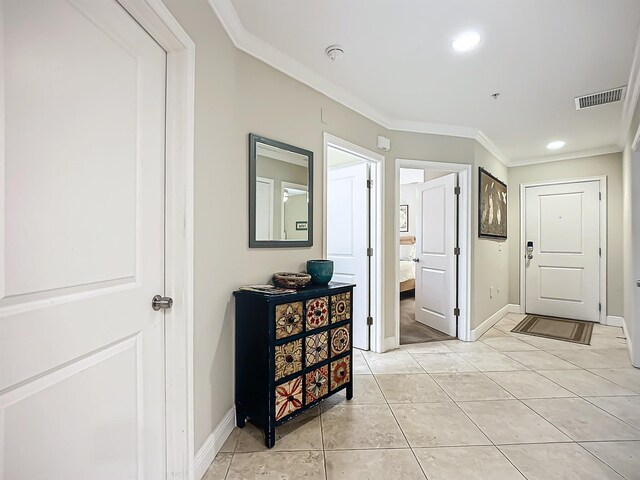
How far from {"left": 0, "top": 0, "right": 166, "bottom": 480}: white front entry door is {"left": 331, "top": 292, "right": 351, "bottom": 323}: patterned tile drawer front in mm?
1088

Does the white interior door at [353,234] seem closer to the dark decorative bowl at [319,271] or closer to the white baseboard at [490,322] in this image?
the dark decorative bowl at [319,271]

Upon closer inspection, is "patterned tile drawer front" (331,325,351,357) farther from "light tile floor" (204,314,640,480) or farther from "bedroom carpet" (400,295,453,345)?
"bedroom carpet" (400,295,453,345)

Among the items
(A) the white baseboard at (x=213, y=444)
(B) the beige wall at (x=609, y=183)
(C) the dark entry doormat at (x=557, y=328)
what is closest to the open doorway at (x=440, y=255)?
(C) the dark entry doormat at (x=557, y=328)

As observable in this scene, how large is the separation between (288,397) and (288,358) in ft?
0.76

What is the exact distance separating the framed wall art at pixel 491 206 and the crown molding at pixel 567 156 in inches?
19.1

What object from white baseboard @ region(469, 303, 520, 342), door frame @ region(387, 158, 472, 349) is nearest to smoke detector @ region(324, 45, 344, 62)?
door frame @ region(387, 158, 472, 349)

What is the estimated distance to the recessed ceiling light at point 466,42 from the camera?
6.36 ft

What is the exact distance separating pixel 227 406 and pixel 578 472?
1.86 m

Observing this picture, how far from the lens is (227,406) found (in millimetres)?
1828

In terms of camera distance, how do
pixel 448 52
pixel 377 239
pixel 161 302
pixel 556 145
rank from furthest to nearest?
pixel 556 145 < pixel 377 239 < pixel 448 52 < pixel 161 302

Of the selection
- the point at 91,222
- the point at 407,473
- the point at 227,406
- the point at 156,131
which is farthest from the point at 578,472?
the point at 156,131

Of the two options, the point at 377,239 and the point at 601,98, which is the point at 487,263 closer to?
the point at 377,239

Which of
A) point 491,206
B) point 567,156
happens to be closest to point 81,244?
point 491,206

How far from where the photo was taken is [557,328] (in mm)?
4105
